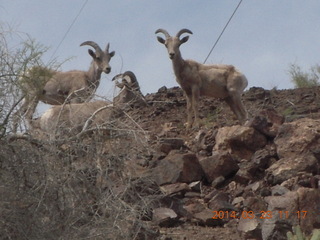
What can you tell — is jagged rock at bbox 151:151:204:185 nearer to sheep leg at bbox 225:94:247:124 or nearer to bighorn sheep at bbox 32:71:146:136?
bighorn sheep at bbox 32:71:146:136

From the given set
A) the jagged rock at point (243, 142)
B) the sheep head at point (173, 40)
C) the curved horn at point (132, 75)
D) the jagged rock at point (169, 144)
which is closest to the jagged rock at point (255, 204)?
the jagged rock at point (243, 142)

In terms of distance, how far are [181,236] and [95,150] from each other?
2.12 meters

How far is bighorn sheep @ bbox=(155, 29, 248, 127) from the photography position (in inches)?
806

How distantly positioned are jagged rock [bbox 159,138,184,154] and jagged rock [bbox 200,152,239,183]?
0.83 metres

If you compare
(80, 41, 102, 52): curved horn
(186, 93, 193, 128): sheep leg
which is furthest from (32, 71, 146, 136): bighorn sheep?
(80, 41, 102, 52): curved horn

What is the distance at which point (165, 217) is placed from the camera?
40.6ft

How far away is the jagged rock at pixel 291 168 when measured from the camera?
43.6ft

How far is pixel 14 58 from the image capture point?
10438 millimetres

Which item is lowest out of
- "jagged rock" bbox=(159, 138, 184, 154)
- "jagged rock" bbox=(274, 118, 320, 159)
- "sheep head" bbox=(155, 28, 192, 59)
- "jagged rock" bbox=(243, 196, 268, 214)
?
"jagged rock" bbox=(243, 196, 268, 214)

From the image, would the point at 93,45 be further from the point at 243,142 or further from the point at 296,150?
the point at 296,150

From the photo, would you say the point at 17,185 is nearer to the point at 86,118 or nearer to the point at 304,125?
the point at 86,118

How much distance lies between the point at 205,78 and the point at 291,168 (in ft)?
25.0

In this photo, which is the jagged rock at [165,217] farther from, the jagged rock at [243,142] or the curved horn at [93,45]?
the curved horn at [93,45]

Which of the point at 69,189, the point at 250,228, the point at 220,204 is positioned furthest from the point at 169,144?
the point at 69,189
